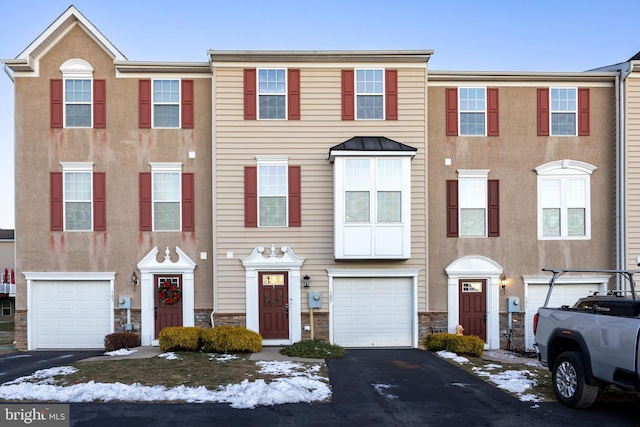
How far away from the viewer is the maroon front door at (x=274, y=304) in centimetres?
1466

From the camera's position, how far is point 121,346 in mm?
14180

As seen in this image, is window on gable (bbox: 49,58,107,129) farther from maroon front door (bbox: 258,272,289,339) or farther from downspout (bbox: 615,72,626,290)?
downspout (bbox: 615,72,626,290)

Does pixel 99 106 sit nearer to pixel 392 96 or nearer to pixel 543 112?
pixel 392 96

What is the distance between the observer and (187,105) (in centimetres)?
1520

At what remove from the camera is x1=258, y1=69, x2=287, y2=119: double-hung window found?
14875 millimetres

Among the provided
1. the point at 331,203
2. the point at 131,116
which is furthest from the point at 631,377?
the point at 131,116

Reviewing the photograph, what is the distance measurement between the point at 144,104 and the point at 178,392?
9.40 meters

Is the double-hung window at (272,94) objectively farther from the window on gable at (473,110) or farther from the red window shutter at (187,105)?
the window on gable at (473,110)

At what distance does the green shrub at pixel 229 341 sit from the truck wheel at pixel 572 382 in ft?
24.6

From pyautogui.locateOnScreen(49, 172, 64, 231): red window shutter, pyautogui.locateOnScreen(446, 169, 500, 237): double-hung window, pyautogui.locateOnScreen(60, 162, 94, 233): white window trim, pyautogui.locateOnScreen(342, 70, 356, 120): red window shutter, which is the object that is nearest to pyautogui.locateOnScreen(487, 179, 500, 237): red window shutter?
pyautogui.locateOnScreen(446, 169, 500, 237): double-hung window

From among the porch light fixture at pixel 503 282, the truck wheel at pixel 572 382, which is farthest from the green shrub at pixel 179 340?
the porch light fixture at pixel 503 282

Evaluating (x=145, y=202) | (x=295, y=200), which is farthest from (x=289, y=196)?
(x=145, y=202)

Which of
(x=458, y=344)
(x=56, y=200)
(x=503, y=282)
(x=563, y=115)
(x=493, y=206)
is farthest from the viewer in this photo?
(x=563, y=115)

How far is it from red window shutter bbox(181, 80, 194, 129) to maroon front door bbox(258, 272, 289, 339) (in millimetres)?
4959
